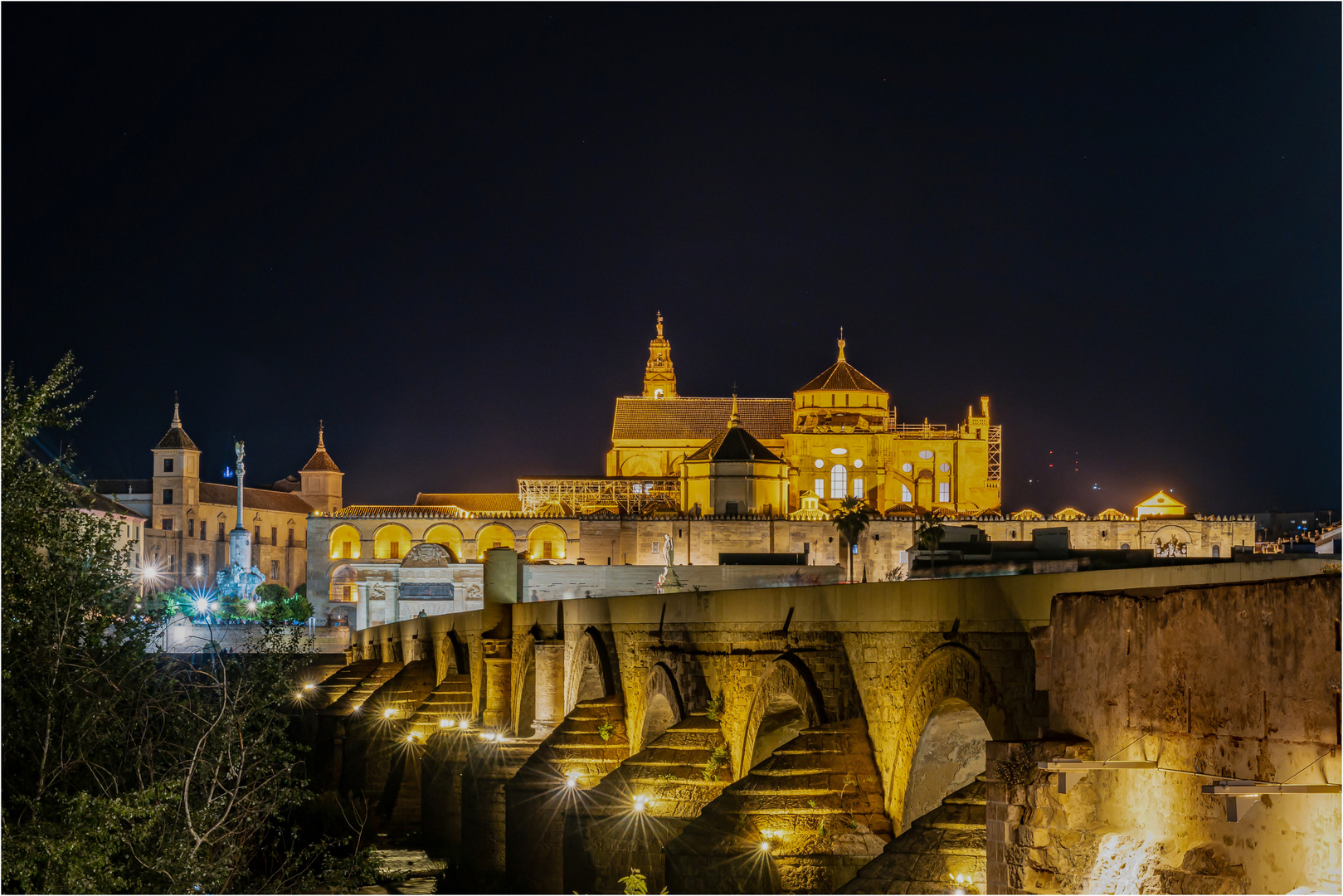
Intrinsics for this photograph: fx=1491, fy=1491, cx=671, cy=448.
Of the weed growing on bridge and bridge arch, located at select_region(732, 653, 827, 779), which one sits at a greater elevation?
bridge arch, located at select_region(732, 653, 827, 779)

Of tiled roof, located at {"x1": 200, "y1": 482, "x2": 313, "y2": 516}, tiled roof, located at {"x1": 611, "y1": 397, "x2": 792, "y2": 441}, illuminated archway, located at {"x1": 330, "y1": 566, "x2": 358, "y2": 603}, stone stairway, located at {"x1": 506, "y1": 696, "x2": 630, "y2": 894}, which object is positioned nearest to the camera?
stone stairway, located at {"x1": 506, "y1": 696, "x2": 630, "y2": 894}

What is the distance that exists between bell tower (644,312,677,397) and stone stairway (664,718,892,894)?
A: 98.9m

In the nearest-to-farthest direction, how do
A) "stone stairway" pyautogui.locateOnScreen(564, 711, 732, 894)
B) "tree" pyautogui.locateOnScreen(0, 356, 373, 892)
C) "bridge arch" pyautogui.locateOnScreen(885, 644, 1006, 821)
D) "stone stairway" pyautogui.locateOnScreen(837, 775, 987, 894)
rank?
"stone stairway" pyautogui.locateOnScreen(837, 775, 987, 894)
"bridge arch" pyautogui.locateOnScreen(885, 644, 1006, 821)
"tree" pyautogui.locateOnScreen(0, 356, 373, 892)
"stone stairway" pyautogui.locateOnScreen(564, 711, 732, 894)

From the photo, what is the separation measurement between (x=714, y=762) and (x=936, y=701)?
5324 mm

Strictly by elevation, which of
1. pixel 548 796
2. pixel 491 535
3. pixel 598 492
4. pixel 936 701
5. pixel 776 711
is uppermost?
pixel 598 492

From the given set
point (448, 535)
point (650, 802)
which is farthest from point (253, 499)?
point (650, 802)

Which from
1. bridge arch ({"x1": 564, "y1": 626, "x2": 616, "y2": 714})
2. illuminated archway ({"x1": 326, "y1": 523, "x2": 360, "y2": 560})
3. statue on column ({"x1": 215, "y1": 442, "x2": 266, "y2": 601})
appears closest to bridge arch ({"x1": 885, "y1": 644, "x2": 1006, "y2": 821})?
bridge arch ({"x1": 564, "y1": 626, "x2": 616, "y2": 714})

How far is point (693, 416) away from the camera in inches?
3804

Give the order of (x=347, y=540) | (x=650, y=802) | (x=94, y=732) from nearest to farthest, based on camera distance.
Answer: (x=94, y=732) < (x=650, y=802) < (x=347, y=540)

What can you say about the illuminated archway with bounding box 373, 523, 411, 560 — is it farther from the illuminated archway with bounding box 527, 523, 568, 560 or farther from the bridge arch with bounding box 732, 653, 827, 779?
the bridge arch with bounding box 732, 653, 827, 779

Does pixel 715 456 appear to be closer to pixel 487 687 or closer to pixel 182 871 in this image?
pixel 487 687

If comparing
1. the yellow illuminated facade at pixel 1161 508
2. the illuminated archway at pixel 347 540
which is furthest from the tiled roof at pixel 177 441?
the yellow illuminated facade at pixel 1161 508

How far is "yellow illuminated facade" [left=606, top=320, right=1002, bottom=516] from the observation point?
86500mm

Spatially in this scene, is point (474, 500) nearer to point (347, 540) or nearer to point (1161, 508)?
point (347, 540)
